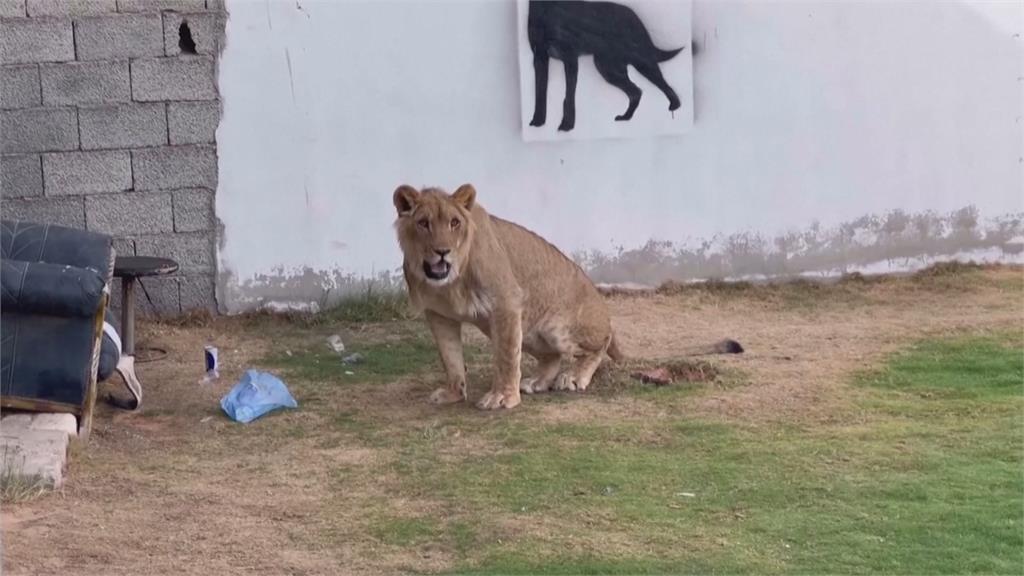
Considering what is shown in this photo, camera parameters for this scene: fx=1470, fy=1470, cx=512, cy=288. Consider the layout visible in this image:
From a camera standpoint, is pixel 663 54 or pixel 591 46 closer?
pixel 591 46

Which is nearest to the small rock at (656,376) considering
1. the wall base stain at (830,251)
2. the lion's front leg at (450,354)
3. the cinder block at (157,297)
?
the lion's front leg at (450,354)

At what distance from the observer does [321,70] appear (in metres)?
10.3

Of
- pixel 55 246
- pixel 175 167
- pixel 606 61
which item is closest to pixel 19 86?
pixel 175 167

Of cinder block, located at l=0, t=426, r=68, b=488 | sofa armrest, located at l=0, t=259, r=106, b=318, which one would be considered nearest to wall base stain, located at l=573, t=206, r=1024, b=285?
sofa armrest, located at l=0, t=259, r=106, b=318

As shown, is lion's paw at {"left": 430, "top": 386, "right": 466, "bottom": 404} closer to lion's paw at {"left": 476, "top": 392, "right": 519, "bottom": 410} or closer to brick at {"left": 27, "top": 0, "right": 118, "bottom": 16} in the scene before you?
lion's paw at {"left": 476, "top": 392, "right": 519, "bottom": 410}

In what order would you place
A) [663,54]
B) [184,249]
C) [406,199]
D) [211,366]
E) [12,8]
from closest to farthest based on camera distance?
[406,199] → [211,366] → [12,8] → [184,249] → [663,54]

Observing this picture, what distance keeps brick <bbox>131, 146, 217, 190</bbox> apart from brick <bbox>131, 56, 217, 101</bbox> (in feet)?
1.19

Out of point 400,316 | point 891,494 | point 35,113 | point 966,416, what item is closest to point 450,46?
point 400,316

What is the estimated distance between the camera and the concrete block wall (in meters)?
9.80

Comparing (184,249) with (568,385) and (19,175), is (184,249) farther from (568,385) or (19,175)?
(568,385)

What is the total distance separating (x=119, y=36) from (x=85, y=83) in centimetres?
39

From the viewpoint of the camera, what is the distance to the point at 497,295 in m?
7.84

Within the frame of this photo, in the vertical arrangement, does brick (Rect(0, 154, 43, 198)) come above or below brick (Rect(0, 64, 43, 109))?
below

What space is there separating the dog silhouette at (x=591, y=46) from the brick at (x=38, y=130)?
3229 mm
